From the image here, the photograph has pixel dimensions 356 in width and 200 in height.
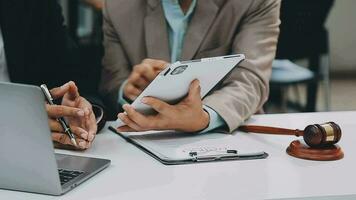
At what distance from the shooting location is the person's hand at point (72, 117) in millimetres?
1205

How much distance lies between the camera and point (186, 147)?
123 cm

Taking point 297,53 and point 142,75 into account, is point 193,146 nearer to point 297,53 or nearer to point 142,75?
point 142,75

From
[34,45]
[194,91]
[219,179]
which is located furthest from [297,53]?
[219,179]

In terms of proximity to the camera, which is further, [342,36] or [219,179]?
[342,36]

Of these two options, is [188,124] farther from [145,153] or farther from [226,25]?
[226,25]

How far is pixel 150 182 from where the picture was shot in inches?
40.0

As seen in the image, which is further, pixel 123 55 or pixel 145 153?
pixel 123 55

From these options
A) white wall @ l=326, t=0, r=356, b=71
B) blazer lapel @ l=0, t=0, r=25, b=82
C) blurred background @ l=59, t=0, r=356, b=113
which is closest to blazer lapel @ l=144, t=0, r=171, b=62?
blurred background @ l=59, t=0, r=356, b=113

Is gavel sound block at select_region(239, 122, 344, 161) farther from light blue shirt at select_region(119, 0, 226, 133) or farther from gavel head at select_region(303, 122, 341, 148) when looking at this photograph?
light blue shirt at select_region(119, 0, 226, 133)

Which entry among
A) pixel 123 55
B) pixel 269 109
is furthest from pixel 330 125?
pixel 269 109

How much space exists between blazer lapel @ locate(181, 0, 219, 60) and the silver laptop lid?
757 mm

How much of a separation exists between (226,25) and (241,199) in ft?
2.48

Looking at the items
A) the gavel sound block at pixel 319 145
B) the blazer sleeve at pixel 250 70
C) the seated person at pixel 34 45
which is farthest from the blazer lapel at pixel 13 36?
the gavel sound block at pixel 319 145

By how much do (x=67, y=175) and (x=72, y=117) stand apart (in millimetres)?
241
